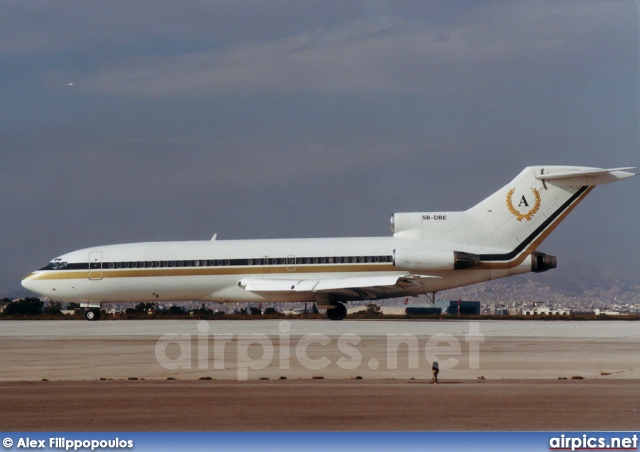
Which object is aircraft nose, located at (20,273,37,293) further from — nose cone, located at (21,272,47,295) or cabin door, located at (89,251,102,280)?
cabin door, located at (89,251,102,280)

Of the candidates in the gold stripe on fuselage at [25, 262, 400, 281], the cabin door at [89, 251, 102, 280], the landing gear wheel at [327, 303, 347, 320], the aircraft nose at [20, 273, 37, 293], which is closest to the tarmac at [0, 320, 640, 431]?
the gold stripe on fuselage at [25, 262, 400, 281]

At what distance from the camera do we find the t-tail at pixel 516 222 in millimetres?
38772

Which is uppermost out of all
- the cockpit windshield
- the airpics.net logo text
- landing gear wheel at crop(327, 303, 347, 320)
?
the cockpit windshield

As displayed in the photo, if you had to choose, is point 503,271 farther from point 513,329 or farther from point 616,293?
point 616,293

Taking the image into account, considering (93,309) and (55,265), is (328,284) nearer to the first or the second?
(93,309)

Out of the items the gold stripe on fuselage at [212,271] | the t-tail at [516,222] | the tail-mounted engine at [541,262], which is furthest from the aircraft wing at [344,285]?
the tail-mounted engine at [541,262]

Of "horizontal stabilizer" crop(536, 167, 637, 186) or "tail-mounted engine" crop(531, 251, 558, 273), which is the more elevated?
"horizontal stabilizer" crop(536, 167, 637, 186)

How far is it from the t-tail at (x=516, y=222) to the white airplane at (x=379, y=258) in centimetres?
5

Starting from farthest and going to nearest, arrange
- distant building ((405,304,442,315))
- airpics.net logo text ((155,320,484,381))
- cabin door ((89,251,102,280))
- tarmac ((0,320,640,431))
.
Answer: distant building ((405,304,442,315)), cabin door ((89,251,102,280)), airpics.net logo text ((155,320,484,381)), tarmac ((0,320,640,431))

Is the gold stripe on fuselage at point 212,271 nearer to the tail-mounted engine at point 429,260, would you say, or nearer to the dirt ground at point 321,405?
the tail-mounted engine at point 429,260

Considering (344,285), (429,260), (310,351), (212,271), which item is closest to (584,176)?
(429,260)

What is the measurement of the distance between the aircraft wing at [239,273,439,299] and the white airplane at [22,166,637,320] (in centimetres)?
5

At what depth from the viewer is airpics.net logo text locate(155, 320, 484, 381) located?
687 inches

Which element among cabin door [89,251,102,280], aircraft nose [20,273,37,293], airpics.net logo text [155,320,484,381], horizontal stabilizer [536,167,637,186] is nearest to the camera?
airpics.net logo text [155,320,484,381]
